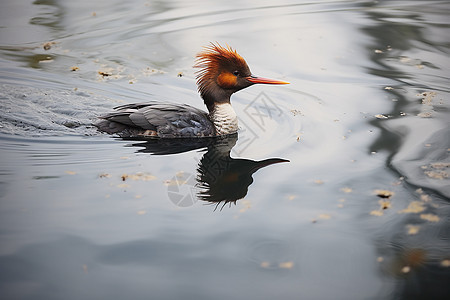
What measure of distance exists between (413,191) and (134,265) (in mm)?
2905

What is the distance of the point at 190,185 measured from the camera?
19.0 feet

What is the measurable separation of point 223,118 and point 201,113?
29cm

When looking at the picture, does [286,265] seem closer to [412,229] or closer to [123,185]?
[412,229]

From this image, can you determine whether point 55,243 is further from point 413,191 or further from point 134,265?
point 413,191

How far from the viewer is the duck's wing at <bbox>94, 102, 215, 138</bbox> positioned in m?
7.09

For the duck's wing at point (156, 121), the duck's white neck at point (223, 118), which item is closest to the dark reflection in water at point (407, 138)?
the duck's white neck at point (223, 118)

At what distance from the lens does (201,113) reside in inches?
288

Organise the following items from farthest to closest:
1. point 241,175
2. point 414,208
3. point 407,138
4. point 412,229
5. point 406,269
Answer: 1. point 407,138
2. point 241,175
3. point 414,208
4. point 412,229
5. point 406,269

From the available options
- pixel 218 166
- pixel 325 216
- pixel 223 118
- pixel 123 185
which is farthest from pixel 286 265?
pixel 223 118

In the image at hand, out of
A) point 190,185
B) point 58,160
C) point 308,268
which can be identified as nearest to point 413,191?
point 308,268

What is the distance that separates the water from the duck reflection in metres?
0.03

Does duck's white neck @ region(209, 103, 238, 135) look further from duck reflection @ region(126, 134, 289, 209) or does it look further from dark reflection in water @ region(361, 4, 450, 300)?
dark reflection in water @ region(361, 4, 450, 300)

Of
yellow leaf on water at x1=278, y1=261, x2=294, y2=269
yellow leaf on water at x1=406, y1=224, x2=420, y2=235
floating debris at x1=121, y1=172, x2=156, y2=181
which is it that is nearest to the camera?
yellow leaf on water at x1=278, y1=261, x2=294, y2=269

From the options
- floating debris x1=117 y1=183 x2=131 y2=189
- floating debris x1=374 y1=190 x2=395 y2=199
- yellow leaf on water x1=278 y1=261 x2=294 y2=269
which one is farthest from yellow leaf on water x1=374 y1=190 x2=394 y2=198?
floating debris x1=117 y1=183 x2=131 y2=189
